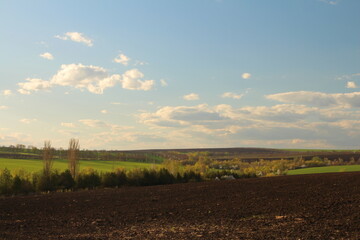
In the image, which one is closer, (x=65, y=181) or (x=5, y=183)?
(x=5, y=183)

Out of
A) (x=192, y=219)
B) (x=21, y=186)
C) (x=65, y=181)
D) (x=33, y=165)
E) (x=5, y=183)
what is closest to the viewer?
(x=192, y=219)

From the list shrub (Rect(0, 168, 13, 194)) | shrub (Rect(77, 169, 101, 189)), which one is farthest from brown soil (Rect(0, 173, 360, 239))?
Answer: shrub (Rect(77, 169, 101, 189))

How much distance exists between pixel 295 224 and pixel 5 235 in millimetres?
13247

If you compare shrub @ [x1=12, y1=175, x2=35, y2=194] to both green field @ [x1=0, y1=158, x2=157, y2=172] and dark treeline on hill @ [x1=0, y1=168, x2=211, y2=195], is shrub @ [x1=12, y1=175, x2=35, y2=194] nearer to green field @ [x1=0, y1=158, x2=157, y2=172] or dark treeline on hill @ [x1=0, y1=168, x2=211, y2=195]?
dark treeline on hill @ [x1=0, y1=168, x2=211, y2=195]

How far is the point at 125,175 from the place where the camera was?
48.7 metres

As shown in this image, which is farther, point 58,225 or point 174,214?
point 174,214

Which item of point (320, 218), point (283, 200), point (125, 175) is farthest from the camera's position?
point (125, 175)

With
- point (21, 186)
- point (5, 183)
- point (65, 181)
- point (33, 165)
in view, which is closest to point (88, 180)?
point (65, 181)

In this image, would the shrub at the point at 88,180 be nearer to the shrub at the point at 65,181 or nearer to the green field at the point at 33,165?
the shrub at the point at 65,181

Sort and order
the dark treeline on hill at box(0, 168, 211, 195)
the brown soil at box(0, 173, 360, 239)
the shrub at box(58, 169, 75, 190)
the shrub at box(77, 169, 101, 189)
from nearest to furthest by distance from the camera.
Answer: the brown soil at box(0, 173, 360, 239) → the dark treeline on hill at box(0, 168, 211, 195) → the shrub at box(58, 169, 75, 190) → the shrub at box(77, 169, 101, 189)

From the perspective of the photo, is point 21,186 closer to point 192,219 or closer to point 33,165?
point 192,219

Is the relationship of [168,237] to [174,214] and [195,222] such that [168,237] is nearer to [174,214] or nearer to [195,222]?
[195,222]

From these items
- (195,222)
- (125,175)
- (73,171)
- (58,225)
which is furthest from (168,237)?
(73,171)

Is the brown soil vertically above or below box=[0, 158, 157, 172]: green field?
above
